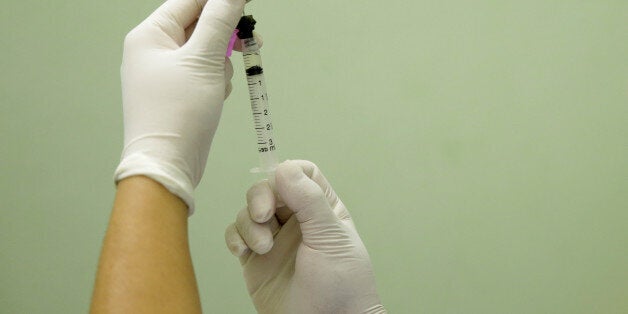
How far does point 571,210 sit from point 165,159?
3.87ft

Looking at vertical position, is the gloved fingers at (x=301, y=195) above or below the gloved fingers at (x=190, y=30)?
below

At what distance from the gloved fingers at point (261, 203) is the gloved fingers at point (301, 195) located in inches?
→ 0.9

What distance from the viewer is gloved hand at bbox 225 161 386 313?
95 centimetres

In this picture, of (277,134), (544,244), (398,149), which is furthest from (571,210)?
(277,134)

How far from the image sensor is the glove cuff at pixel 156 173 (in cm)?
74

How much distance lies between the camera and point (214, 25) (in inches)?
34.5

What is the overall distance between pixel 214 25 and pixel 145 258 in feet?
1.29

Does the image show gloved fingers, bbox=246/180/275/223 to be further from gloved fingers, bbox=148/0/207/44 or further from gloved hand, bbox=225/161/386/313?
gloved fingers, bbox=148/0/207/44

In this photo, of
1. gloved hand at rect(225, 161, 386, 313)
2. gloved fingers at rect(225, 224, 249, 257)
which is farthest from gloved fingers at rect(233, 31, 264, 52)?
gloved fingers at rect(225, 224, 249, 257)

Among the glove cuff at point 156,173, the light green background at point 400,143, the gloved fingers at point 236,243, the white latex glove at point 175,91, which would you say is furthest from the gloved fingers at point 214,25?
the light green background at point 400,143

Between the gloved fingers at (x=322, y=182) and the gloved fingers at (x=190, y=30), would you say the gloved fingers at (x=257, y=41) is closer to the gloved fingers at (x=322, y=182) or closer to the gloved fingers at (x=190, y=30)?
the gloved fingers at (x=190, y=30)

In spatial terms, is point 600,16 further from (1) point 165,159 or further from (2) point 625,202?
(1) point 165,159

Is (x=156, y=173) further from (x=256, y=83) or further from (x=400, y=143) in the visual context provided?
(x=400, y=143)

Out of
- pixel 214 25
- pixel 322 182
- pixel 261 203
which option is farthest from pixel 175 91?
pixel 322 182
